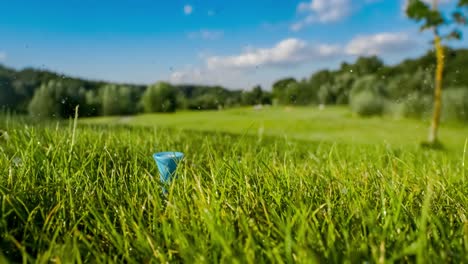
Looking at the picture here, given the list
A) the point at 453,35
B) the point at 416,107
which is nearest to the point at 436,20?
the point at 453,35

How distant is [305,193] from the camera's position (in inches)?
73.3

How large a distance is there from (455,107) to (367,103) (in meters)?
6.73

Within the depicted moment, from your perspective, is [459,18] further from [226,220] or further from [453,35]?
[226,220]

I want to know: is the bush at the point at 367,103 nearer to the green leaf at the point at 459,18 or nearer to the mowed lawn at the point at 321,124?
the mowed lawn at the point at 321,124

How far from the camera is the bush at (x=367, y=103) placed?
25500 millimetres

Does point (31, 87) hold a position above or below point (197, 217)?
above

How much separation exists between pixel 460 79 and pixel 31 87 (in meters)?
25.7

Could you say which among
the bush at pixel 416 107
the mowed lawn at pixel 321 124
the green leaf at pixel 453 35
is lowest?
the mowed lawn at pixel 321 124

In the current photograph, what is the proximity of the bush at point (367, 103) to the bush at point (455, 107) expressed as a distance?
462cm

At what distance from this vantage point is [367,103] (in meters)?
26.2

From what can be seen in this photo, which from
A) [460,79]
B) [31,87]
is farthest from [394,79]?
[31,87]

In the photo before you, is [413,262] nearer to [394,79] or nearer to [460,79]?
[460,79]

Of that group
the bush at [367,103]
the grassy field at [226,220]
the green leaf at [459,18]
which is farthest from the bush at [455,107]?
the grassy field at [226,220]

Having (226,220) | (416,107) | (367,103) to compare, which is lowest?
(226,220)
